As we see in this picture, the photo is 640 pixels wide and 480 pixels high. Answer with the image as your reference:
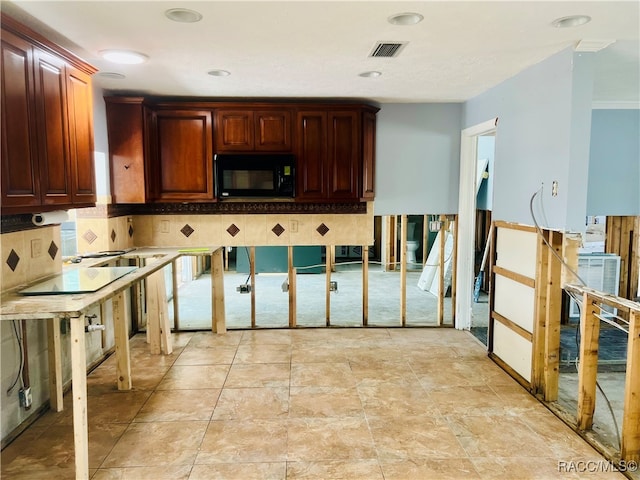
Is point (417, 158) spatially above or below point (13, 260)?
above

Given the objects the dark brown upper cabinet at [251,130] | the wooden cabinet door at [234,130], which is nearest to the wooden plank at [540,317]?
the dark brown upper cabinet at [251,130]

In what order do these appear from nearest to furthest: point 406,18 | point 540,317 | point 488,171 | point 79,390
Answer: point 79,390 → point 406,18 → point 540,317 → point 488,171

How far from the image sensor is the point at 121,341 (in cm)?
323

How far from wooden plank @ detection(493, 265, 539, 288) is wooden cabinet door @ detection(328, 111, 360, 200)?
1554 mm

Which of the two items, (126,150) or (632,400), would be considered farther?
(126,150)

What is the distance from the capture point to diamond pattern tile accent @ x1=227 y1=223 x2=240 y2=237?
15.6 ft

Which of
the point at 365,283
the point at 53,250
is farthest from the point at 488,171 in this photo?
the point at 53,250

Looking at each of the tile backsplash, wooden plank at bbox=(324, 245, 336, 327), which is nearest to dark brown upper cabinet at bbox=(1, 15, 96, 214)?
the tile backsplash

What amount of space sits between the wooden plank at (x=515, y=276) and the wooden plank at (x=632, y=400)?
0.96 meters

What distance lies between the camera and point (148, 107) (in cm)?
428

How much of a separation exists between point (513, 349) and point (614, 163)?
250 centimetres

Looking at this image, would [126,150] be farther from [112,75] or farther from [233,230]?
[233,230]

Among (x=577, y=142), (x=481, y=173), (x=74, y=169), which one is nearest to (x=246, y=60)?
(x=74, y=169)

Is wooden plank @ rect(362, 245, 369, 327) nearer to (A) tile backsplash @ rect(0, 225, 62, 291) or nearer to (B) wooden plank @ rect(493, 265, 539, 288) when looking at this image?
(B) wooden plank @ rect(493, 265, 539, 288)
